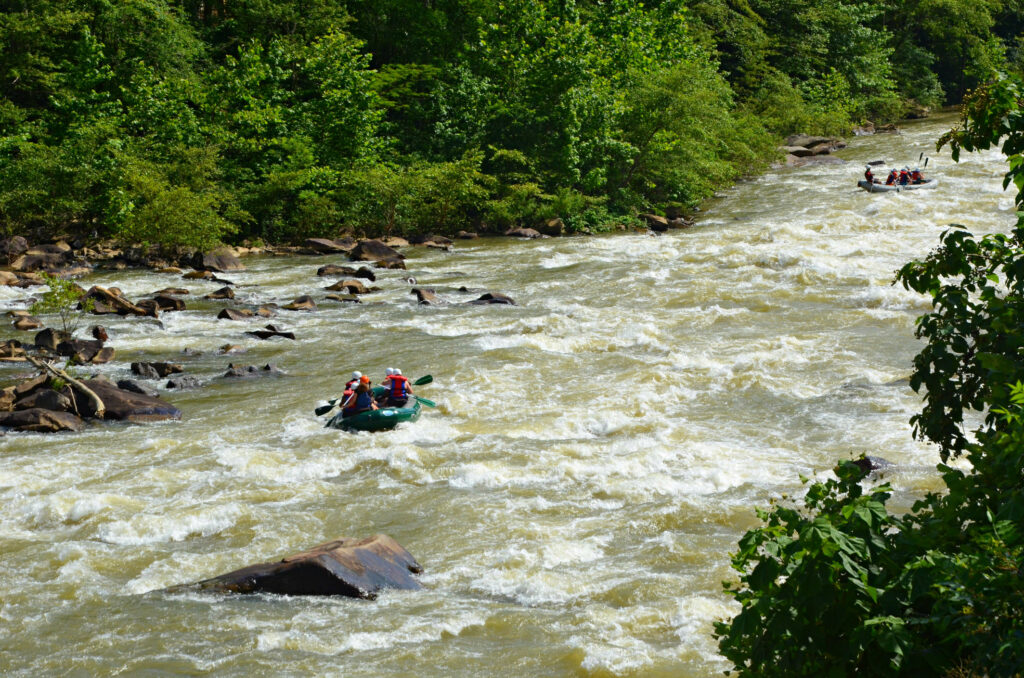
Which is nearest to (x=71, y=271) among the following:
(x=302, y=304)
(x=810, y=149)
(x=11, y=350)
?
(x=302, y=304)

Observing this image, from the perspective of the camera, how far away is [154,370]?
14695mm

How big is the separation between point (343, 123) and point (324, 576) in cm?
2383

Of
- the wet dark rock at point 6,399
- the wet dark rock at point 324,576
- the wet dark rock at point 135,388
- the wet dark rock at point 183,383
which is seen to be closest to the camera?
the wet dark rock at point 324,576

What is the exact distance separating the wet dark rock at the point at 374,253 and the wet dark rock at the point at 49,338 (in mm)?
9168

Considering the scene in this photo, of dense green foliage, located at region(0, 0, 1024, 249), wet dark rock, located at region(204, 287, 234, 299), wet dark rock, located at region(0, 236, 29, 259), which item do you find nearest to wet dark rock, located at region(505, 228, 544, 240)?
dense green foliage, located at region(0, 0, 1024, 249)

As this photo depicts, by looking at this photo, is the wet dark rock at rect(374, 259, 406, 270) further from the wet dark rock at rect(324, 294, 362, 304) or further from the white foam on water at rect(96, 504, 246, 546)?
the white foam on water at rect(96, 504, 246, 546)

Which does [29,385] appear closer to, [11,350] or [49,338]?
[11,350]

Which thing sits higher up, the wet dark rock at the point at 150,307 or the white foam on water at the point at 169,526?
the wet dark rock at the point at 150,307

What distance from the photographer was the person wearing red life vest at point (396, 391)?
1205 cm

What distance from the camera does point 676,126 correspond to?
2947cm

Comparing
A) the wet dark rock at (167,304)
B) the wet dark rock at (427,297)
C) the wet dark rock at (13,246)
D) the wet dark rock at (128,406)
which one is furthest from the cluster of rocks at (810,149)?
the wet dark rock at (128,406)

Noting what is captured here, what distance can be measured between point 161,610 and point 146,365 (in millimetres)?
8005

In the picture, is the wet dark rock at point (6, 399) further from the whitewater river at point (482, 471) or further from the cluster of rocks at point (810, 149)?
the cluster of rocks at point (810, 149)

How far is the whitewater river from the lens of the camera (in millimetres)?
7121
